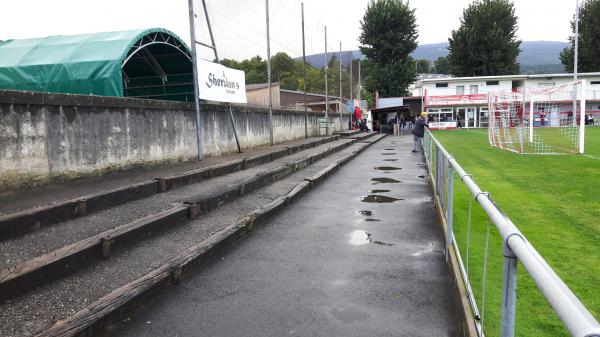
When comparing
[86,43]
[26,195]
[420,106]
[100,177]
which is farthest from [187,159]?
[420,106]

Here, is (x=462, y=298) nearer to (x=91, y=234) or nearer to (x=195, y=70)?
(x=91, y=234)

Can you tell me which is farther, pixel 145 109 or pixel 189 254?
pixel 145 109

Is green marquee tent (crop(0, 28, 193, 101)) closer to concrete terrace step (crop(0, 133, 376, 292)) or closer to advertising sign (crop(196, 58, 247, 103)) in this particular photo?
advertising sign (crop(196, 58, 247, 103))

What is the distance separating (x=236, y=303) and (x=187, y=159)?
716 cm

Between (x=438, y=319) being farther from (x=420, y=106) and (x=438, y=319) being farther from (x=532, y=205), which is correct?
(x=420, y=106)

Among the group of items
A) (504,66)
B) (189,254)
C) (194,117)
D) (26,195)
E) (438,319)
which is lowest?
(438,319)

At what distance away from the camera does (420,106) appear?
5453cm

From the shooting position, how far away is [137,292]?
12.0 ft

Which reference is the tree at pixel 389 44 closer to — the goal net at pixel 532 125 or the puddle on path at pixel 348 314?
the goal net at pixel 532 125

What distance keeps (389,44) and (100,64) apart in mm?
45461

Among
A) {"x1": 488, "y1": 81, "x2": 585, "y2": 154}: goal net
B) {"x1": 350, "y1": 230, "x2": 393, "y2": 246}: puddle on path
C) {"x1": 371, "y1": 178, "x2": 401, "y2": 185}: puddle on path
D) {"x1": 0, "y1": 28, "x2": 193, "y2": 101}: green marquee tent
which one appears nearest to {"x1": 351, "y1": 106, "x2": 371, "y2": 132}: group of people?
{"x1": 488, "y1": 81, "x2": 585, "y2": 154}: goal net

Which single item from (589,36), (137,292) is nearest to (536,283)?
(137,292)

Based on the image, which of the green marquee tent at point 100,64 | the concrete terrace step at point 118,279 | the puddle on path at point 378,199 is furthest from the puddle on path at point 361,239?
the green marquee tent at point 100,64

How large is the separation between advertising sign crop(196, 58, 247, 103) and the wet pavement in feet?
16.0
